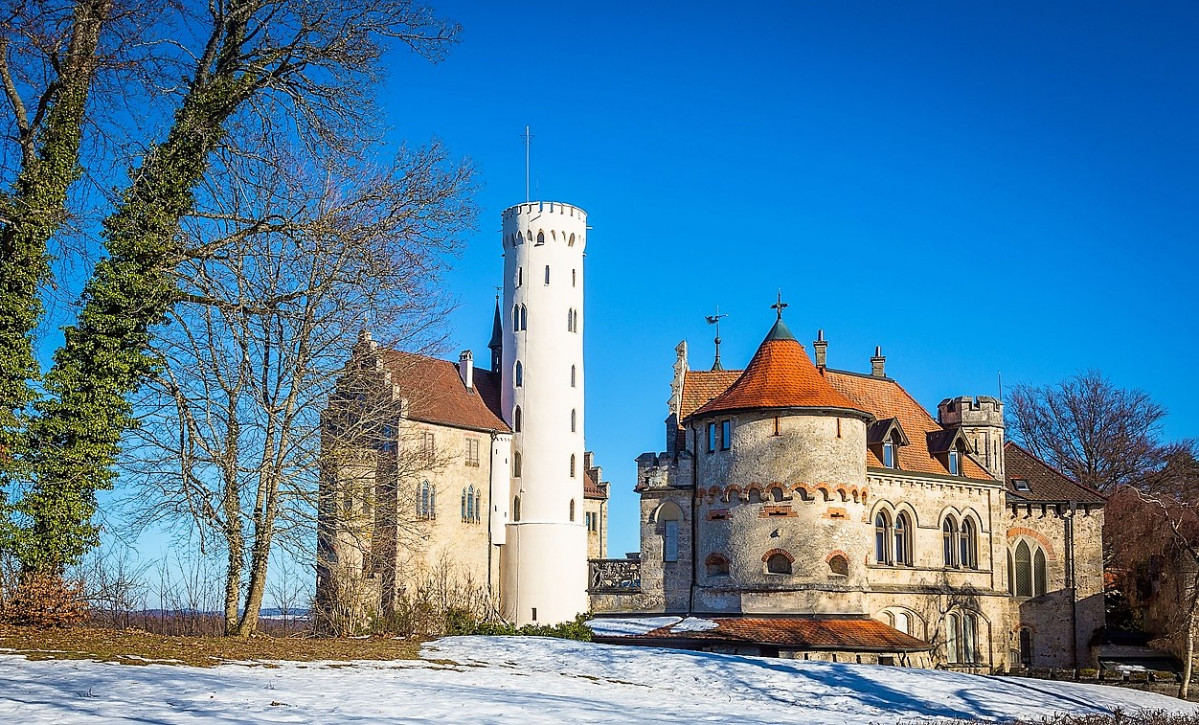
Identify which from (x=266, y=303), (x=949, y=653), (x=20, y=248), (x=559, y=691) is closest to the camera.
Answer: (x=559, y=691)

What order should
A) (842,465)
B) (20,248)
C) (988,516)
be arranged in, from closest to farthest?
1. (20,248)
2. (842,465)
3. (988,516)

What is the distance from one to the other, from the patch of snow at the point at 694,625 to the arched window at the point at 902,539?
954 centimetres

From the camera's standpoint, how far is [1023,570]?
47.7 m

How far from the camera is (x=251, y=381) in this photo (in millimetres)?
21922

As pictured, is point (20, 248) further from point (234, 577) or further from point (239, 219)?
point (234, 577)

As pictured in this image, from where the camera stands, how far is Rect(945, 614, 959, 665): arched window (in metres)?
43.9

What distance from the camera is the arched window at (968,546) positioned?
4569cm

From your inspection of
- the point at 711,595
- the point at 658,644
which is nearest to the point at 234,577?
the point at 658,644

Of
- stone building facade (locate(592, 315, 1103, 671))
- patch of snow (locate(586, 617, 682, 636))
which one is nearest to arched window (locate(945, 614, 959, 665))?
stone building facade (locate(592, 315, 1103, 671))

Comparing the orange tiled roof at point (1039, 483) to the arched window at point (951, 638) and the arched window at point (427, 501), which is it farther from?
the arched window at point (427, 501)

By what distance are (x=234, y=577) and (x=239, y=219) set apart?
643 centimetres

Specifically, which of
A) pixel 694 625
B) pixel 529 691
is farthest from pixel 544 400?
pixel 529 691

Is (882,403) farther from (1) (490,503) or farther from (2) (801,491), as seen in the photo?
(1) (490,503)

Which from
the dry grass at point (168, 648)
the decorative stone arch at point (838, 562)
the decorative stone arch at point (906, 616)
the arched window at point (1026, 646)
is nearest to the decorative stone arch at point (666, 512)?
the decorative stone arch at point (838, 562)
